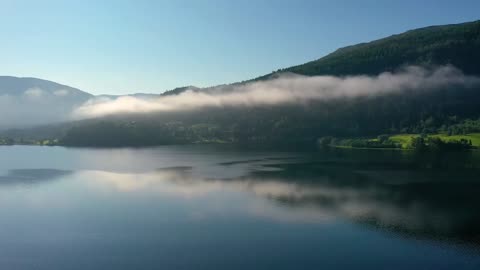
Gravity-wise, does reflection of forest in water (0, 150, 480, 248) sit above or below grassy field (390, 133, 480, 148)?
below

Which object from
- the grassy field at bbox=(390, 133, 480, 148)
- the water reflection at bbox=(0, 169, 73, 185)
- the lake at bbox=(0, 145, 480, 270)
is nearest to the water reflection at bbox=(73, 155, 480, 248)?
the lake at bbox=(0, 145, 480, 270)

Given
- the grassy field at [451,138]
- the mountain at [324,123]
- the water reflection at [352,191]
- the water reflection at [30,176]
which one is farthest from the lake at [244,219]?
the mountain at [324,123]

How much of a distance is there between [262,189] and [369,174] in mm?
23816

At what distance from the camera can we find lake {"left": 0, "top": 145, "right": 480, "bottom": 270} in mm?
34031

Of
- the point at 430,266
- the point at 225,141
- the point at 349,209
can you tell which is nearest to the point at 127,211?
the point at 349,209

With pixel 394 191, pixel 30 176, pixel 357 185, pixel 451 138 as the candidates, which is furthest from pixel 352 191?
pixel 451 138

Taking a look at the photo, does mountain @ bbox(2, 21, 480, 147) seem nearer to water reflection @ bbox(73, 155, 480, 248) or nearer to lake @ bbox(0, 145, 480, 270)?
water reflection @ bbox(73, 155, 480, 248)

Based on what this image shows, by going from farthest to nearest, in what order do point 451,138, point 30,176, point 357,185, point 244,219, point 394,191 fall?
point 451,138, point 30,176, point 357,185, point 394,191, point 244,219

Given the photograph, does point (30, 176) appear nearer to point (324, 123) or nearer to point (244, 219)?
point (244, 219)

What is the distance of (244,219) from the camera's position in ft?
151

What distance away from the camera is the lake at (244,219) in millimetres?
34031

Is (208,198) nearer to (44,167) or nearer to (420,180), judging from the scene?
(420,180)

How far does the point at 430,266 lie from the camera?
107ft

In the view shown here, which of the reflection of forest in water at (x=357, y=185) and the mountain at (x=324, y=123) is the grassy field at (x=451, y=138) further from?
the mountain at (x=324, y=123)
